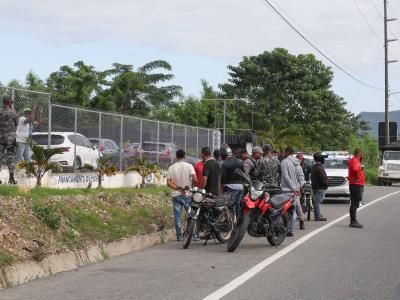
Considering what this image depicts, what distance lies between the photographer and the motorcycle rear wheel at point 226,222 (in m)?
12.6

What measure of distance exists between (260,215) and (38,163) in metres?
5.28

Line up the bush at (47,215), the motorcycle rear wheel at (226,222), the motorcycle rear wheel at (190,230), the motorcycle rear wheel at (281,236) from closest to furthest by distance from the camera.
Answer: the bush at (47,215)
the motorcycle rear wheel at (190,230)
the motorcycle rear wheel at (281,236)
the motorcycle rear wheel at (226,222)

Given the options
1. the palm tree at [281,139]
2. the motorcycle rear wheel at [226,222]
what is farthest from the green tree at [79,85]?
the motorcycle rear wheel at [226,222]

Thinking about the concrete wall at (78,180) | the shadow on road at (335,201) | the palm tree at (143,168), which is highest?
the palm tree at (143,168)

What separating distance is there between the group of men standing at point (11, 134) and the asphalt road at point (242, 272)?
403 centimetres

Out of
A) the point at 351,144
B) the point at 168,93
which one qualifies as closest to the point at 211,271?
the point at 168,93

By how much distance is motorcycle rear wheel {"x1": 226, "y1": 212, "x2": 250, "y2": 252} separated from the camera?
11438mm

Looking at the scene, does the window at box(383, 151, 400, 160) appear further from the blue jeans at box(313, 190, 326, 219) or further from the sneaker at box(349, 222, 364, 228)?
the sneaker at box(349, 222, 364, 228)

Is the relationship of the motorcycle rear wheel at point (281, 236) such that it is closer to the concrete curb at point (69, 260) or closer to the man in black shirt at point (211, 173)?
the man in black shirt at point (211, 173)

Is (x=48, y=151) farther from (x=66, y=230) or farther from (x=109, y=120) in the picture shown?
(x=109, y=120)

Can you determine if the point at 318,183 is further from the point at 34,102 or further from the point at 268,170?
the point at 34,102

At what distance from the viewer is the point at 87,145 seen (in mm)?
18547

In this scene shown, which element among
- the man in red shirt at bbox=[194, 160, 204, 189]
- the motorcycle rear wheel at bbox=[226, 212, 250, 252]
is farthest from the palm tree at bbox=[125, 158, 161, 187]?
the motorcycle rear wheel at bbox=[226, 212, 250, 252]

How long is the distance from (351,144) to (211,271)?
180 feet
